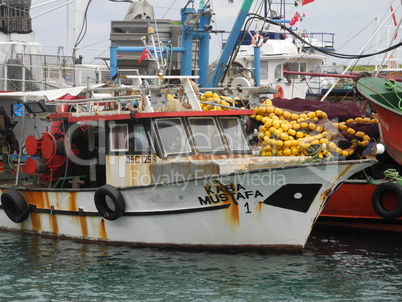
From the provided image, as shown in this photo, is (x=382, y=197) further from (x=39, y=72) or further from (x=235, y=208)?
(x=39, y=72)

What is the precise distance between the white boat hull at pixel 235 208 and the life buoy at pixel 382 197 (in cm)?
234

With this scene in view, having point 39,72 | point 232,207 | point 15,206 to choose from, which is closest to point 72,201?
point 15,206

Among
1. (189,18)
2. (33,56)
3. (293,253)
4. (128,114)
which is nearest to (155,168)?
(128,114)

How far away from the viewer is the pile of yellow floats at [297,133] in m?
13.5

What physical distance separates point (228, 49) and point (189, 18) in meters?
1.44

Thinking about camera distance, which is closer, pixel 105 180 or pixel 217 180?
pixel 217 180

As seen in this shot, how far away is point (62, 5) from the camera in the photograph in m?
22.3

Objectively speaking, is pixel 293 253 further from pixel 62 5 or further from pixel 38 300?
pixel 62 5

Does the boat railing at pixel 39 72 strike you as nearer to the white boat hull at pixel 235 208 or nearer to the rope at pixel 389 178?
the white boat hull at pixel 235 208

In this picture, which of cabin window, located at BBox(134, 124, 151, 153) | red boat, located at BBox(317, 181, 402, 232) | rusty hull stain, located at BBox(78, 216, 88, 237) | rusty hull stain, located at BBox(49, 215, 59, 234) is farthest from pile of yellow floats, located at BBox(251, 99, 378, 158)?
rusty hull stain, located at BBox(49, 215, 59, 234)

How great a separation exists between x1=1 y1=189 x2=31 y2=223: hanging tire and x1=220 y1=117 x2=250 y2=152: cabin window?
416cm

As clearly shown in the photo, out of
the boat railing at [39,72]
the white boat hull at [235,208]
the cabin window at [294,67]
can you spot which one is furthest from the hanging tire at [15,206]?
the cabin window at [294,67]

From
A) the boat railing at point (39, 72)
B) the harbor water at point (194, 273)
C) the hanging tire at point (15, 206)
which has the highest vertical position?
the boat railing at point (39, 72)

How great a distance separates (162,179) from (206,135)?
125cm
